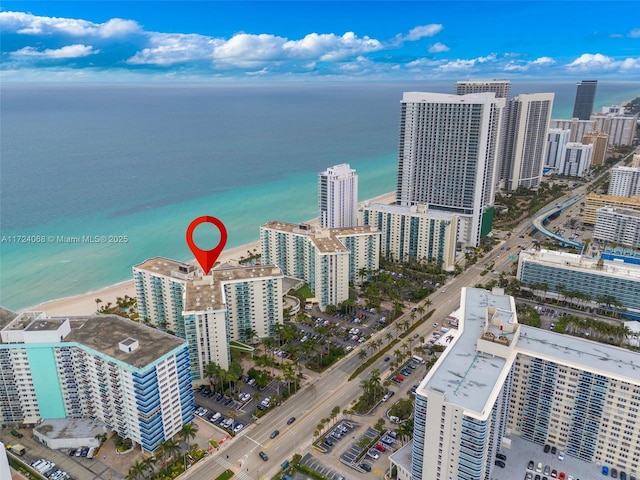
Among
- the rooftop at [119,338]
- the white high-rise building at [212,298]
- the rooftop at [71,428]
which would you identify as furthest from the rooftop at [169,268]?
the rooftop at [71,428]

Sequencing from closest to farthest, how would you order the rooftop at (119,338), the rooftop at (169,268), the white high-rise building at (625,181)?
the rooftop at (119,338) → the rooftop at (169,268) → the white high-rise building at (625,181)

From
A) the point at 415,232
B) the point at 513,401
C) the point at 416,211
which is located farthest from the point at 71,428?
the point at 416,211

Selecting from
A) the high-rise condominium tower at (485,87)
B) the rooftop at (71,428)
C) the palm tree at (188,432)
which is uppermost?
the high-rise condominium tower at (485,87)

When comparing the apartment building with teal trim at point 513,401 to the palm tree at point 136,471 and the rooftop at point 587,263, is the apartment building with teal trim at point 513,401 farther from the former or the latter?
the rooftop at point 587,263

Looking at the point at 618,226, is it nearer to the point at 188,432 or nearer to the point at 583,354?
the point at 583,354

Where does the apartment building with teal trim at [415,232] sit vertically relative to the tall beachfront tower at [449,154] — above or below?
below
